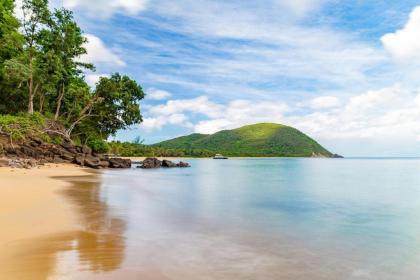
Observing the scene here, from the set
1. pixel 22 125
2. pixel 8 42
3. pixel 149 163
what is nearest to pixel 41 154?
pixel 22 125

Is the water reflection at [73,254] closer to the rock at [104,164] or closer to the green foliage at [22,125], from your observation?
the green foliage at [22,125]

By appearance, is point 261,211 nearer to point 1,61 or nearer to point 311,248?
point 311,248

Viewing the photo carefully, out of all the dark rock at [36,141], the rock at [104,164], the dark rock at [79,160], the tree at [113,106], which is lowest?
the rock at [104,164]

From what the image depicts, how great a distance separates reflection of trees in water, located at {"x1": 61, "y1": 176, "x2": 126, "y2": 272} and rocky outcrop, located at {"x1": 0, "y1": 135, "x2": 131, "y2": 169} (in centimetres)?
1694

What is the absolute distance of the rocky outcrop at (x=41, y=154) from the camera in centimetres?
2649

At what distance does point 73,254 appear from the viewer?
18.2ft

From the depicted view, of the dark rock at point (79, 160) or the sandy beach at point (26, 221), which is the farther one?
Result: the dark rock at point (79, 160)

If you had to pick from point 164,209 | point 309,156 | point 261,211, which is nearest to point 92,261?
point 164,209

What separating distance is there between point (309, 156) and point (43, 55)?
17092 cm

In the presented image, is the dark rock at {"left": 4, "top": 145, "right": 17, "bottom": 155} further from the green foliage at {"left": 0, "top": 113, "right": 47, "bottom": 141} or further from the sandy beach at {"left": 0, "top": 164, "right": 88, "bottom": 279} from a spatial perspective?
the sandy beach at {"left": 0, "top": 164, "right": 88, "bottom": 279}

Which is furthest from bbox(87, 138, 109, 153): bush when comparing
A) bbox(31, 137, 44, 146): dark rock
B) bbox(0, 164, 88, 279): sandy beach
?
bbox(0, 164, 88, 279): sandy beach

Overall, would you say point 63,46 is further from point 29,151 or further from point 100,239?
point 100,239

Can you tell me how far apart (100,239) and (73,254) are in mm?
1124

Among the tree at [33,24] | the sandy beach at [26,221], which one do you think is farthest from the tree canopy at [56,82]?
the sandy beach at [26,221]
